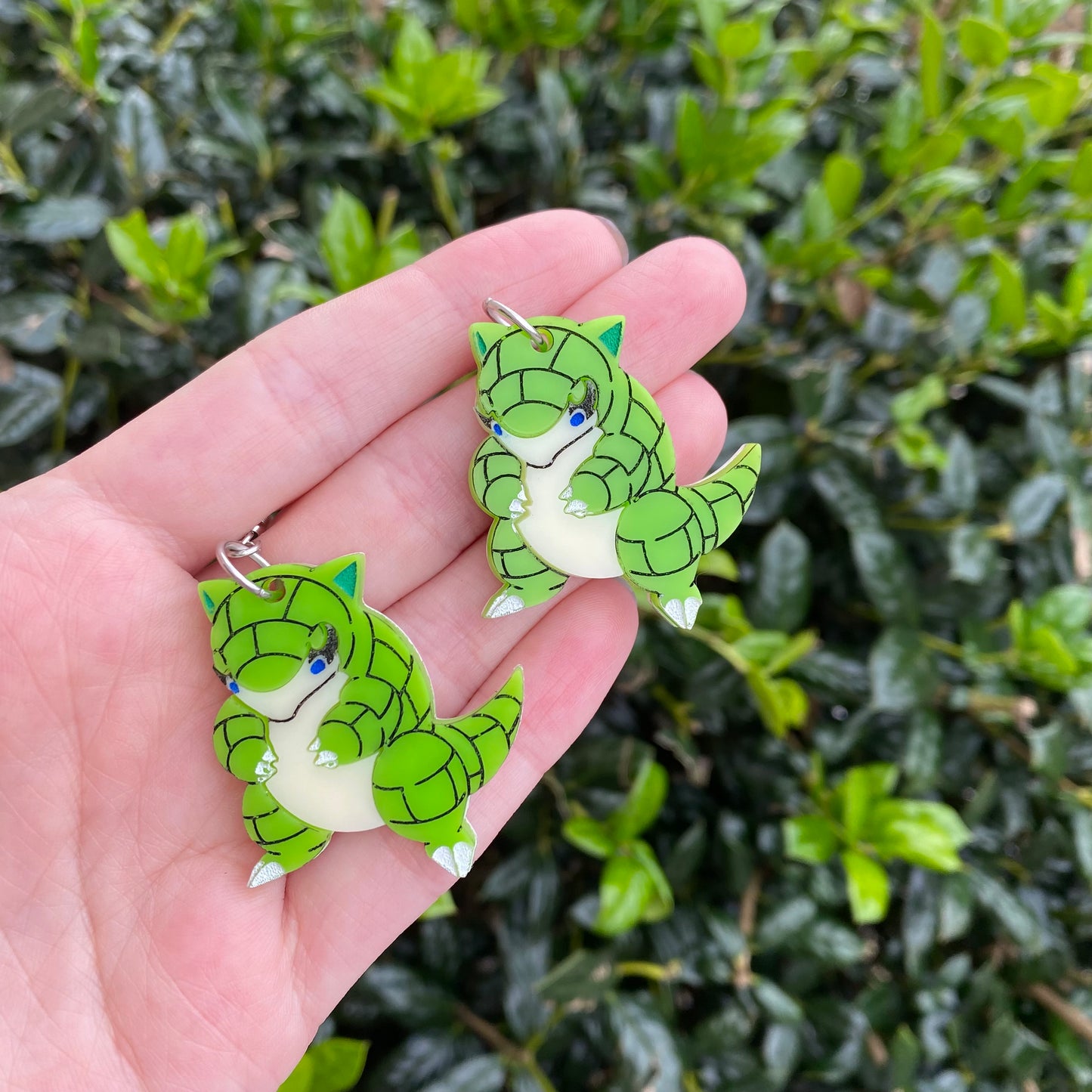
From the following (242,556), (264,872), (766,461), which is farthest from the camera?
(766,461)

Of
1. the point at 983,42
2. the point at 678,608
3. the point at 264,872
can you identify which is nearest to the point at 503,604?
the point at 678,608

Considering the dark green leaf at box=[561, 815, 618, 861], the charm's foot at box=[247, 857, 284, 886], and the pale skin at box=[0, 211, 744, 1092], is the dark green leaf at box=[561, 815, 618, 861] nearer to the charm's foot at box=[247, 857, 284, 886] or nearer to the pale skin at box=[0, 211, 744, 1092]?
the pale skin at box=[0, 211, 744, 1092]

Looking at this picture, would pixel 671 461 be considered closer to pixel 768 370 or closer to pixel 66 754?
pixel 768 370

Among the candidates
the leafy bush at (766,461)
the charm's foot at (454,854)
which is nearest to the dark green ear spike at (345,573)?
the charm's foot at (454,854)

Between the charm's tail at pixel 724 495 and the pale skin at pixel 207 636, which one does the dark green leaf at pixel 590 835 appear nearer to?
the pale skin at pixel 207 636

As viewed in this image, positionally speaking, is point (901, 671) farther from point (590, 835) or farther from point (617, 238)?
point (617, 238)

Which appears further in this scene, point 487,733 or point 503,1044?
point 503,1044
